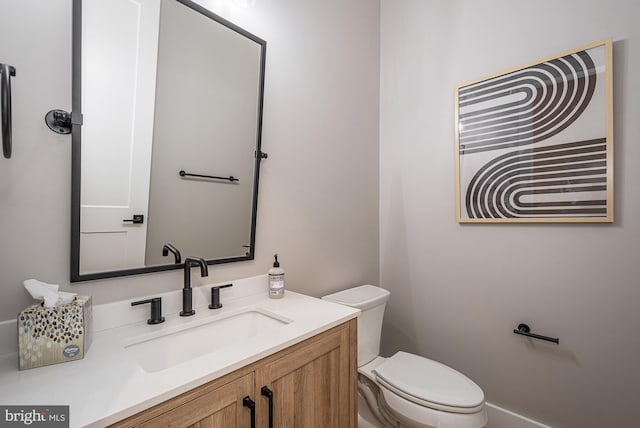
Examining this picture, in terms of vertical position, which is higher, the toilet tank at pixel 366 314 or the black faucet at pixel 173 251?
the black faucet at pixel 173 251

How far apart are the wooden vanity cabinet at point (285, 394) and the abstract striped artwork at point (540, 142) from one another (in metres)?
1.08

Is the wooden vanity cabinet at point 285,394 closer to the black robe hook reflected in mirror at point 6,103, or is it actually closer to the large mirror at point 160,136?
the large mirror at point 160,136

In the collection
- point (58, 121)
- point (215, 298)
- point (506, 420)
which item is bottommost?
point (506, 420)

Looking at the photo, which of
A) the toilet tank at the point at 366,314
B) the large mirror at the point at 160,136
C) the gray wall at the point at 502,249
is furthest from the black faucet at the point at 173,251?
the gray wall at the point at 502,249

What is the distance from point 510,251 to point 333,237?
95cm

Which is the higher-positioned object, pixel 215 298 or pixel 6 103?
pixel 6 103

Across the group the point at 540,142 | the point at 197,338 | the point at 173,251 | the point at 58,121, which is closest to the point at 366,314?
the point at 197,338

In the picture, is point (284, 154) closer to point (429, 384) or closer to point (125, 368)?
point (125, 368)

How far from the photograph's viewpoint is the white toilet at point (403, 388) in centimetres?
115

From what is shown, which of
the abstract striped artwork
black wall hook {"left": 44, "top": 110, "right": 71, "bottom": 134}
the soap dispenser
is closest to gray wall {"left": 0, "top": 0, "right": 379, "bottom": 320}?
black wall hook {"left": 44, "top": 110, "right": 71, "bottom": 134}

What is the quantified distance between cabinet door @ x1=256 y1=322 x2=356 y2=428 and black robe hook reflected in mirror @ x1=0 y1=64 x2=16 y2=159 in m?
0.89

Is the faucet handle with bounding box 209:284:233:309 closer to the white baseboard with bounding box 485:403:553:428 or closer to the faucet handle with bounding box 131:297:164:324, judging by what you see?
the faucet handle with bounding box 131:297:164:324

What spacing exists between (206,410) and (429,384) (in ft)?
3.27

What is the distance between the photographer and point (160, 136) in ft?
3.57
